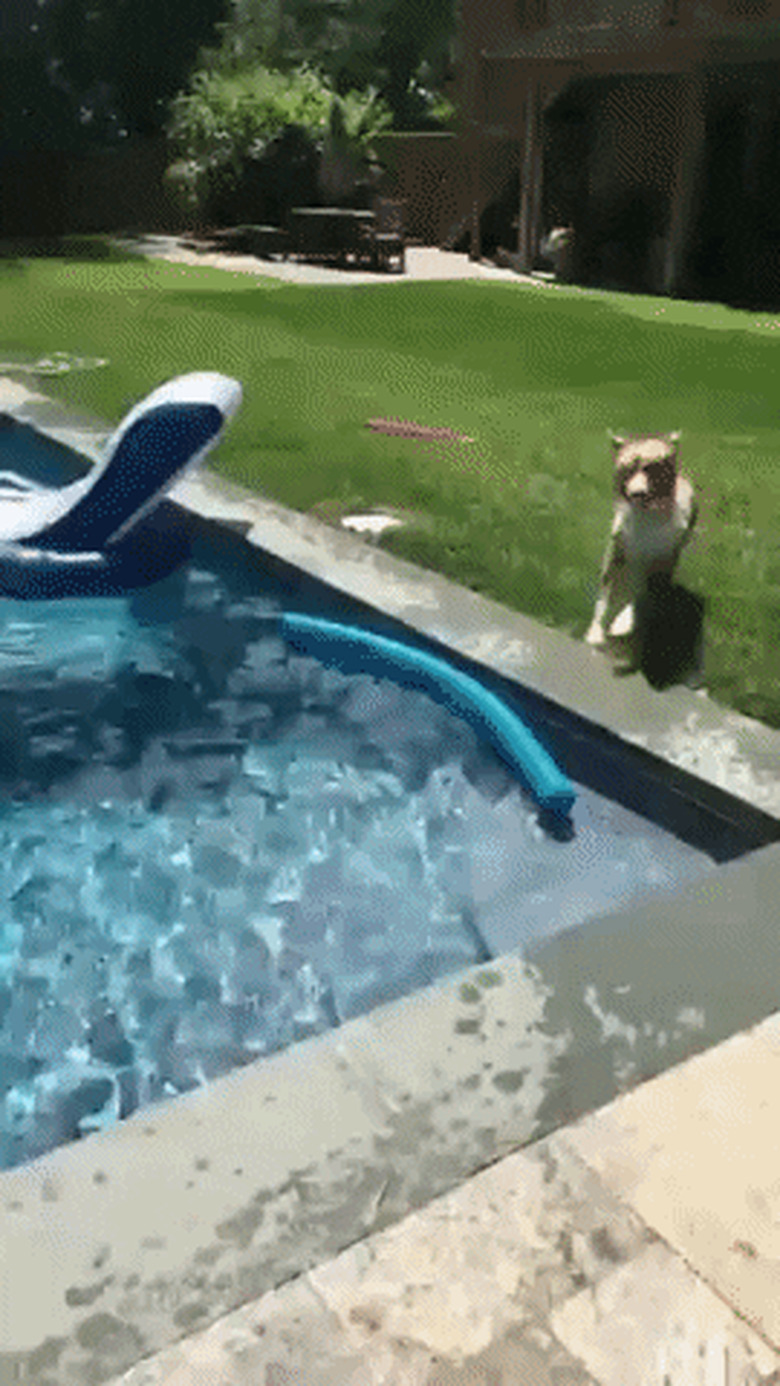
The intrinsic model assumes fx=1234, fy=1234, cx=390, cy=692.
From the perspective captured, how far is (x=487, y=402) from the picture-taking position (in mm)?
10977

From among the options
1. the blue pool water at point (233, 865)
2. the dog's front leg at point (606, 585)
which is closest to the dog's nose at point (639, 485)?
the dog's front leg at point (606, 585)

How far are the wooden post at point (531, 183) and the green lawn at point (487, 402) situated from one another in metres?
2.53

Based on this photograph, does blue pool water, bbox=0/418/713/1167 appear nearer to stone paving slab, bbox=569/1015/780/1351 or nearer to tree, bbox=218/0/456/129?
stone paving slab, bbox=569/1015/780/1351

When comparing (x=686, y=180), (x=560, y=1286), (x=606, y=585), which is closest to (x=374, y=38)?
(x=686, y=180)

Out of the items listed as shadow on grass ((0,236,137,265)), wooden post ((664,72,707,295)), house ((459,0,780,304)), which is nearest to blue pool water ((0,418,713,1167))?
house ((459,0,780,304))

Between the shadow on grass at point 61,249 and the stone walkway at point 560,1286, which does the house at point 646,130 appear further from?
the stone walkway at point 560,1286

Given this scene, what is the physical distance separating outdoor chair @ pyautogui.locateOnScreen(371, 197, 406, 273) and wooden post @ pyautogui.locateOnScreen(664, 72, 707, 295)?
513cm

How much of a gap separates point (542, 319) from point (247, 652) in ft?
37.9

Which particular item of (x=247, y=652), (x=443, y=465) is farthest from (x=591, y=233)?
(x=247, y=652)

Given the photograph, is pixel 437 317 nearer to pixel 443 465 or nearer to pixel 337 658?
pixel 443 465

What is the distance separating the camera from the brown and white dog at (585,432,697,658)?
16.5ft

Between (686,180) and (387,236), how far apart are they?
580 centimetres

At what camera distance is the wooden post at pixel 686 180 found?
61.6ft

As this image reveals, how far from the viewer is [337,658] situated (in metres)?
5.92
